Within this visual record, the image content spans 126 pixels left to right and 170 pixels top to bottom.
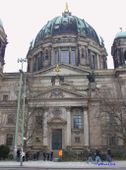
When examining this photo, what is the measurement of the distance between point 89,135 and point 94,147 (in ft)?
6.75

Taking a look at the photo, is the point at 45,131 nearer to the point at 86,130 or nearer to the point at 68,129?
the point at 68,129

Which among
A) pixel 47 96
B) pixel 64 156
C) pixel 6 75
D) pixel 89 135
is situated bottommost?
pixel 64 156

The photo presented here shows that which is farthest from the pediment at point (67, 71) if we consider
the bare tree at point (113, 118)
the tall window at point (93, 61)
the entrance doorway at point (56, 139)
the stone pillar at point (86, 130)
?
the bare tree at point (113, 118)

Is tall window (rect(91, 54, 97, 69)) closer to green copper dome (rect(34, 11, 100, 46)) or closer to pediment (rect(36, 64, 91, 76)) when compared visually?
green copper dome (rect(34, 11, 100, 46))

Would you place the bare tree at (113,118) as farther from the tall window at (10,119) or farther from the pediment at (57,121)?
the tall window at (10,119)

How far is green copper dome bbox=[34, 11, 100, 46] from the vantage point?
2408 inches

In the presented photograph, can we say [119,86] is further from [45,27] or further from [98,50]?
[45,27]

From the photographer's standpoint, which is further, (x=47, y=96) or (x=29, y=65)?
(x=29, y=65)

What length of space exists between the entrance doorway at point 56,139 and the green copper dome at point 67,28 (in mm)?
26772

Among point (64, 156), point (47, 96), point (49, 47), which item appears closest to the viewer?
point (64, 156)

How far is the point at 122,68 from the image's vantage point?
156 ft

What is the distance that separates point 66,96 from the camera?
43844mm

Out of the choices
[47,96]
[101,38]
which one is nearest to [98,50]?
[101,38]

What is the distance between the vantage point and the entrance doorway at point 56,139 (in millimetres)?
41125
